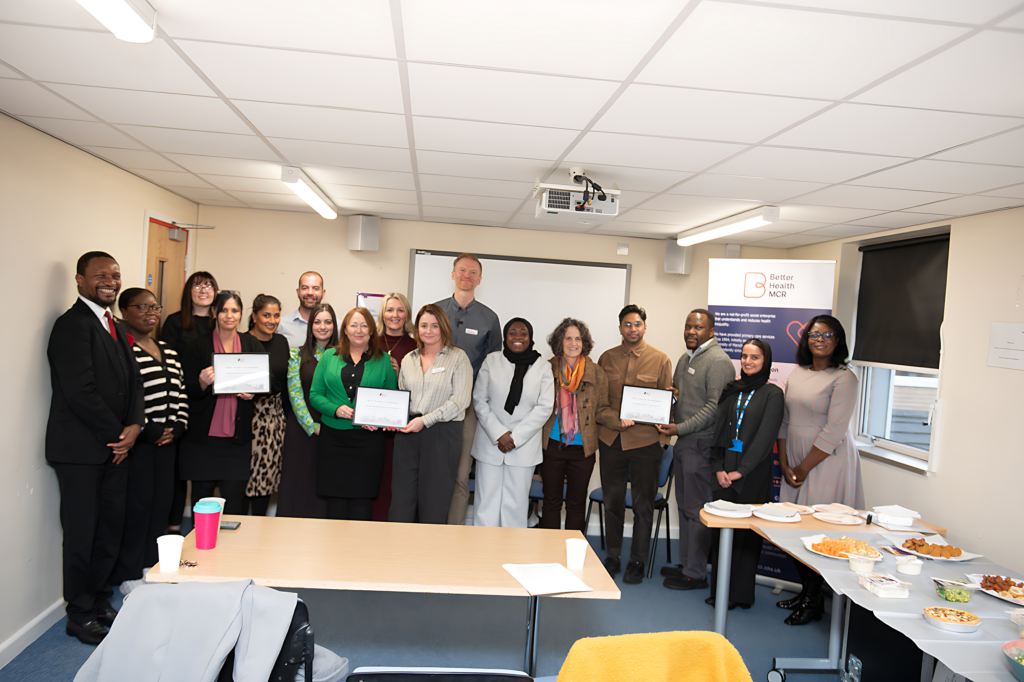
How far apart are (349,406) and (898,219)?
393 centimetres

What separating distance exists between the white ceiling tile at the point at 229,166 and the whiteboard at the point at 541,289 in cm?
191

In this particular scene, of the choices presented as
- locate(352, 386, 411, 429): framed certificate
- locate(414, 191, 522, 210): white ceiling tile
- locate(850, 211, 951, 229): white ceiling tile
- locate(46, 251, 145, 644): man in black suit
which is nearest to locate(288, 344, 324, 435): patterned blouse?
locate(352, 386, 411, 429): framed certificate

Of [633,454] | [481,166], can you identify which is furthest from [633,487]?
[481,166]

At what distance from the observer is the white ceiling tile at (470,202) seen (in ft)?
14.6

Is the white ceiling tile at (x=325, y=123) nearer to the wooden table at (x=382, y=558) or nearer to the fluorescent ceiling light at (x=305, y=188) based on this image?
the fluorescent ceiling light at (x=305, y=188)

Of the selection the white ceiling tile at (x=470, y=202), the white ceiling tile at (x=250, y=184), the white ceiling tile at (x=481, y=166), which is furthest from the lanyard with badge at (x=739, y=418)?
the white ceiling tile at (x=250, y=184)

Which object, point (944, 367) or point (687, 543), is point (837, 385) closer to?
point (944, 367)

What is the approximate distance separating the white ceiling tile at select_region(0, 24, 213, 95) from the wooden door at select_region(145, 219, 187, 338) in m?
2.21

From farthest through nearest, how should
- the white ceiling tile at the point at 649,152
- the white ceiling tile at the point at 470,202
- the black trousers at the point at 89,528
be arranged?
the white ceiling tile at the point at 470,202
the black trousers at the point at 89,528
the white ceiling tile at the point at 649,152

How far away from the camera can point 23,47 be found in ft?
7.11

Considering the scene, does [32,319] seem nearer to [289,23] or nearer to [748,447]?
[289,23]

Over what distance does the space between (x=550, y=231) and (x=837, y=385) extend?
9.67 ft

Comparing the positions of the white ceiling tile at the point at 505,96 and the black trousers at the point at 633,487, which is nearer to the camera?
the white ceiling tile at the point at 505,96

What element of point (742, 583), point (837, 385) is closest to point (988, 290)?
point (837, 385)
